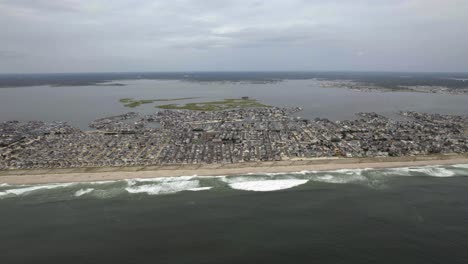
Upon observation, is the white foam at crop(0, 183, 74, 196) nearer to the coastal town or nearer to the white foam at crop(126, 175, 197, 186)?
the coastal town

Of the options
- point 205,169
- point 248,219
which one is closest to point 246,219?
point 248,219

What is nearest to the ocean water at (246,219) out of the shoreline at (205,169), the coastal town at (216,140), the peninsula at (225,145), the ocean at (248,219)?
the ocean at (248,219)

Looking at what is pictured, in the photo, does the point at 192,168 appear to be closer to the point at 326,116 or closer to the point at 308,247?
the point at 308,247

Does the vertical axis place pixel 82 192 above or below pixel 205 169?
below

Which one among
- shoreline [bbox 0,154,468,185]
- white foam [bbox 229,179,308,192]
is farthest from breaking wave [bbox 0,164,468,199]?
shoreline [bbox 0,154,468,185]

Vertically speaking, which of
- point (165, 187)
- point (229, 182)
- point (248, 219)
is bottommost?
point (248, 219)

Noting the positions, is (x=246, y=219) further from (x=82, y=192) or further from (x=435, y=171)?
(x=435, y=171)
